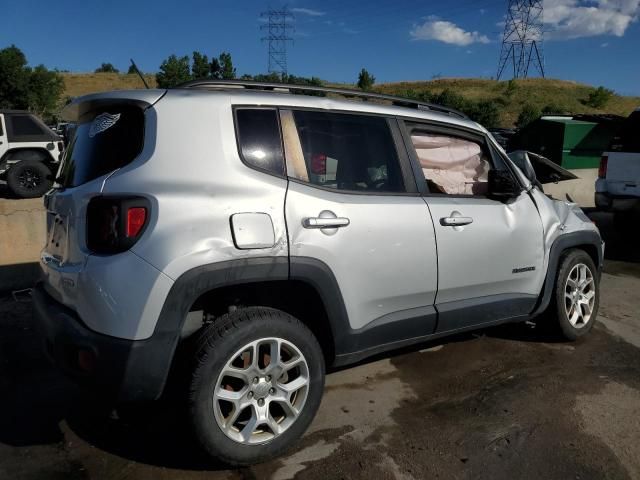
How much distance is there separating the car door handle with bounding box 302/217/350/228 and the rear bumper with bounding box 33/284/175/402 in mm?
875

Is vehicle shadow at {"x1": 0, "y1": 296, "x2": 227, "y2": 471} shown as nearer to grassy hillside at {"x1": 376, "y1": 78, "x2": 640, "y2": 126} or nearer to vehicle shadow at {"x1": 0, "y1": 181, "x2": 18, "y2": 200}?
vehicle shadow at {"x1": 0, "y1": 181, "x2": 18, "y2": 200}

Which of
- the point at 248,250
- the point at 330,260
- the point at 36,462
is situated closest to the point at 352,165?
the point at 330,260

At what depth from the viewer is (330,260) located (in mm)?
2900

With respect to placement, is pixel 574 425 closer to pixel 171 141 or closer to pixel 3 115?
pixel 171 141

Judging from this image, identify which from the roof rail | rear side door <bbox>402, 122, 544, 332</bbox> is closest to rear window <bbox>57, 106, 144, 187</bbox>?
the roof rail

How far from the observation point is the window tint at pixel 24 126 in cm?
1181

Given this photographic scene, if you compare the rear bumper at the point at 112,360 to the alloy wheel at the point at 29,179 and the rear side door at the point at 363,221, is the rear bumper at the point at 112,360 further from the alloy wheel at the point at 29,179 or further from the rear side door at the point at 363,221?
the alloy wheel at the point at 29,179

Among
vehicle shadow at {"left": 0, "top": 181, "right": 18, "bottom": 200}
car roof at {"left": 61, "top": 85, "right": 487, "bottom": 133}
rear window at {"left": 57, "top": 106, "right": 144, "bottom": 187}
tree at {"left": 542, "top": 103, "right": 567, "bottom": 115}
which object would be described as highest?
tree at {"left": 542, "top": 103, "right": 567, "bottom": 115}

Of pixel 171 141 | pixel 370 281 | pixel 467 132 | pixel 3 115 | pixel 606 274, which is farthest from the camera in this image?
pixel 3 115

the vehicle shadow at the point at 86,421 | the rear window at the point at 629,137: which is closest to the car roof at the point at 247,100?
the vehicle shadow at the point at 86,421

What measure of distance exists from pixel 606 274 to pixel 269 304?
5553 mm

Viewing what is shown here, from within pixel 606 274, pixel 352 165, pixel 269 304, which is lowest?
pixel 606 274

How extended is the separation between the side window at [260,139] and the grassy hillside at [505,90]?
49.5 metres

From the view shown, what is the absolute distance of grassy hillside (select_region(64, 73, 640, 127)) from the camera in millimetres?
55781
